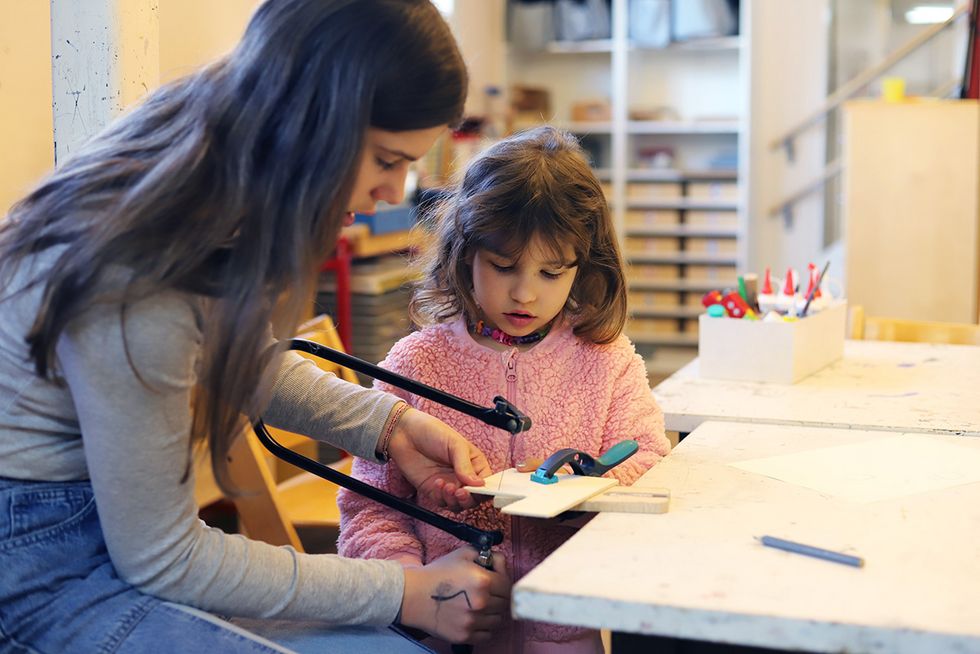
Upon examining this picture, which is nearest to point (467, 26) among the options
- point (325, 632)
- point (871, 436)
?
point (871, 436)

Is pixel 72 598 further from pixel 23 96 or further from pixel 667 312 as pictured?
pixel 667 312

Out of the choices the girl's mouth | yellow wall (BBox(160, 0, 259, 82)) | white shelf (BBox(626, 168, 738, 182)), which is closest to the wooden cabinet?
white shelf (BBox(626, 168, 738, 182))

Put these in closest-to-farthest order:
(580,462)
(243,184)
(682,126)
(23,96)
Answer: (243,184) < (580,462) < (23,96) < (682,126)

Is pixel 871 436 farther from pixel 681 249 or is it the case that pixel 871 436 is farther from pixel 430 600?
pixel 681 249

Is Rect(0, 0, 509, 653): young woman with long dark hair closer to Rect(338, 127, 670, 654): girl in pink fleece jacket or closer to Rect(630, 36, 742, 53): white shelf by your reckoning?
Rect(338, 127, 670, 654): girl in pink fleece jacket

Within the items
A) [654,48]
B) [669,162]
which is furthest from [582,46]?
[669,162]

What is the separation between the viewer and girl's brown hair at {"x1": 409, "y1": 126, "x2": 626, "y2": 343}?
5.02 ft

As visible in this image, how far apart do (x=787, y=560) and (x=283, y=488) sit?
1652mm

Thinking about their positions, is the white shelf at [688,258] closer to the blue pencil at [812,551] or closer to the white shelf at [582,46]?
the white shelf at [582,46]

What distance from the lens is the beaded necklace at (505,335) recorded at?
5.33 feet

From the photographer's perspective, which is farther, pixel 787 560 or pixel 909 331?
pixel 909 331

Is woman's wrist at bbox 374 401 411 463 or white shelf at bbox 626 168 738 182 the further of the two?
white shelf at bbox 626 168 738 182

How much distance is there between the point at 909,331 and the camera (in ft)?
8.38

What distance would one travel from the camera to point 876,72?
5.27m
